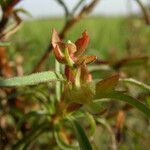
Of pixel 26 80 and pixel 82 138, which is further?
pixel 82 138

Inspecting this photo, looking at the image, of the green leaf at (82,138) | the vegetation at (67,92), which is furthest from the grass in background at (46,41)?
the green leaf at (82,138)

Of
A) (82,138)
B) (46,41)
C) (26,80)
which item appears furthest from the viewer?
(46,41)

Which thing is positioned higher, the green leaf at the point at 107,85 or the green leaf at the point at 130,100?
the green leaf at the point at 107,85

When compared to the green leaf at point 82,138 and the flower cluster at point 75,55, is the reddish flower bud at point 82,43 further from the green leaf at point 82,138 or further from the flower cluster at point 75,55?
the green leaf at point 82,138

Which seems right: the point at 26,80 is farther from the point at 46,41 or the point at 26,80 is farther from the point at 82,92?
the point at 46,41

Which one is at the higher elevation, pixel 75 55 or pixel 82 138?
pixel 75 55

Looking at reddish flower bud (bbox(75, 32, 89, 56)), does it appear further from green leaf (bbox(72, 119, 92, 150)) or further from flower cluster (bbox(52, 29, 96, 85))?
green leaf (bbox(72, 119, 92, 150))

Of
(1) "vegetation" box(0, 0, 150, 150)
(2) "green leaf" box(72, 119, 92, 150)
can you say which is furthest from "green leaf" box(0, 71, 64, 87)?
(2) "green leaf" box(72, 119, 92, 150)

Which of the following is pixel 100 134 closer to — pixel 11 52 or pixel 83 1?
pixel 11 52

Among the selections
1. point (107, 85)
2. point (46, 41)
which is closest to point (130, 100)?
point (107, 85)
